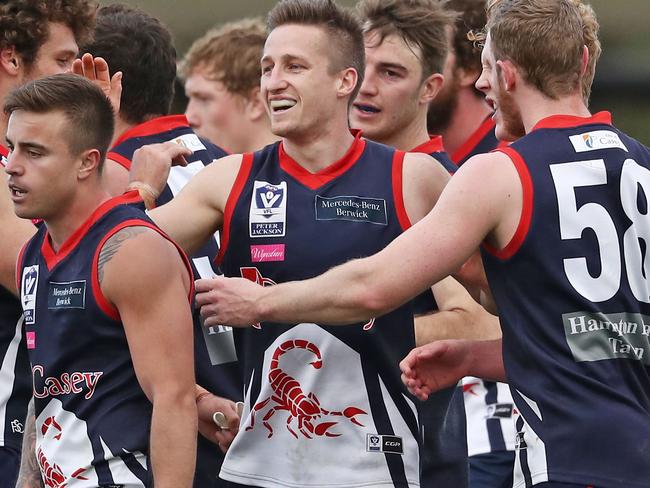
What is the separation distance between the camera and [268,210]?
5.18 meters

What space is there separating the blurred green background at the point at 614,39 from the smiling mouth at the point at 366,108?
14.6 m

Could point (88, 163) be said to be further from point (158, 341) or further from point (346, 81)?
point (346, 81)

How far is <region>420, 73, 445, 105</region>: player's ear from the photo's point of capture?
671 cm

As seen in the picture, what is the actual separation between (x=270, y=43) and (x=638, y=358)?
6.68 feet

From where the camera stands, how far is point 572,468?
4.32 metres

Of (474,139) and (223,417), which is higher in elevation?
(474,139)

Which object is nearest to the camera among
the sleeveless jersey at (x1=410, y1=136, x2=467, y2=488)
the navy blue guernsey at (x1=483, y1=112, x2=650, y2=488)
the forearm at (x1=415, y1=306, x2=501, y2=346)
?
the navy blue guernsey at (x1=483, y1=112, x2=650, y2=488)

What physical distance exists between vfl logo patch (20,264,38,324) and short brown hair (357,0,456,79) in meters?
2.64

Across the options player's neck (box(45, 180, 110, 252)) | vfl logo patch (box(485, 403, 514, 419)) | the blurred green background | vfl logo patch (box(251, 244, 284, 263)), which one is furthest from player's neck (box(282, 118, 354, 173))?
the blurred green background

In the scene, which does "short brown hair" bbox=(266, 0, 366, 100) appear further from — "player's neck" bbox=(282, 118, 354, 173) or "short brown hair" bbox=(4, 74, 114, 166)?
"short brown hair" bbox=(4, 74, 114, 166)

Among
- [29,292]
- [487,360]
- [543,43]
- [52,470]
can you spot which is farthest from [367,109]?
[52,470]

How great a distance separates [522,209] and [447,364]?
77cm

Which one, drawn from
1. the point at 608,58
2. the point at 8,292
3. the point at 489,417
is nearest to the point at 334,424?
the point at 8,292

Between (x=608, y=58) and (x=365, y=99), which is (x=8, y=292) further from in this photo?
(x=608, y=58)
